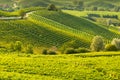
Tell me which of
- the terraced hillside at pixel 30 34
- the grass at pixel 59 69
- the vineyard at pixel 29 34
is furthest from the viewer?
the vineyard at pixel 29 34

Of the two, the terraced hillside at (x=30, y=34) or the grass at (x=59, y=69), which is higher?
the grass at (x=59, y=69)

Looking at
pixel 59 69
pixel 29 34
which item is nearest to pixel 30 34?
pixel 29 34

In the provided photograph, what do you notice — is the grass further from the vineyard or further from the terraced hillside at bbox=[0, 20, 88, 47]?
the vineyard

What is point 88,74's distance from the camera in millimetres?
47719

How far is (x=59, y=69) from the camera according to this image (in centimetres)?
4944

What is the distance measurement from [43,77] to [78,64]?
36.2 ft

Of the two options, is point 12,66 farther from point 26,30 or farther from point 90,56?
point 26,30

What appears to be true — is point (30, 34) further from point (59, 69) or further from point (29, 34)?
point (59, 69)

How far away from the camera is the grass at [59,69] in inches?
1786

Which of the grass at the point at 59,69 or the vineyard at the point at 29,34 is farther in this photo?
the vineyard at the point at 29,34

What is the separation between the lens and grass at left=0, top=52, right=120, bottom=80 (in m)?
45.4

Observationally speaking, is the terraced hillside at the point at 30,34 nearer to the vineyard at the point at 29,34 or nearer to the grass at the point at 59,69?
the vineyard at the point at 29,34

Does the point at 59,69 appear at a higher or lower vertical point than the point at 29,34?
higher

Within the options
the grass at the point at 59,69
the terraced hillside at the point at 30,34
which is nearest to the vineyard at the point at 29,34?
the terraced hillside at the point at 30,34
